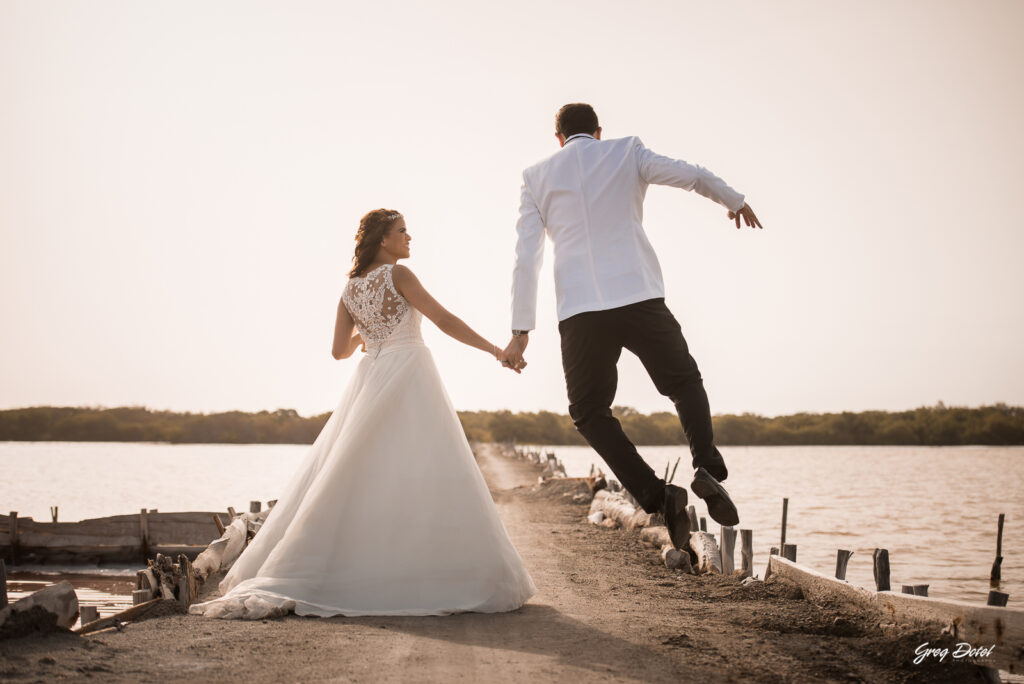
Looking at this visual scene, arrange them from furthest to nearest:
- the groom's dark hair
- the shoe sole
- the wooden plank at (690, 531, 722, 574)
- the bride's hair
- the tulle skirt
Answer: the wooden plank at (690, 531, 722, 574) < the bride's hair < the groom's dark hair < the tulle skirt < the shoe sole

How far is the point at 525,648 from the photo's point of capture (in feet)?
12.7

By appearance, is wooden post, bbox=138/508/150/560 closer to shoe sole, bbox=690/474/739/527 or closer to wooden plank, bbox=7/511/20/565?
wooden plank, bbox=7/511/20/565

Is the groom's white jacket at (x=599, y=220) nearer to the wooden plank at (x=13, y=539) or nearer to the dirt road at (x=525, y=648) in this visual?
the dirt road at (x=525, y=648)

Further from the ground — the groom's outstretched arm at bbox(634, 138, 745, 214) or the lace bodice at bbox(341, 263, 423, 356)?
the groom's outstretched arm at bbox(634, 138, 745, 214)

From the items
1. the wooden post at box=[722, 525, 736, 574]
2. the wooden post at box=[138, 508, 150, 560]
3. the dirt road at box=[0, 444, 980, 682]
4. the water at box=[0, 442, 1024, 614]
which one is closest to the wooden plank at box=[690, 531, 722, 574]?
the wooden post at box=[722, 525, 736, 574]

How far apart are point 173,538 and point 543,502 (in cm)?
904

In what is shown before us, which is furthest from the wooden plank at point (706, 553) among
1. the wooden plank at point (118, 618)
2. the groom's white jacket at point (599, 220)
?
the wooden plank at point (118, 618)

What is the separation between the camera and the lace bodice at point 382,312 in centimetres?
544

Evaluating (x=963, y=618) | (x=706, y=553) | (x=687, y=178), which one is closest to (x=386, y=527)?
(x=687, y=178)

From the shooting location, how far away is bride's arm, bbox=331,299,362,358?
5688mm

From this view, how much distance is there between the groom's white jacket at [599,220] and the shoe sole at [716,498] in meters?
1.02

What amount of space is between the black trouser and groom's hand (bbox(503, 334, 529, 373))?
0.27m

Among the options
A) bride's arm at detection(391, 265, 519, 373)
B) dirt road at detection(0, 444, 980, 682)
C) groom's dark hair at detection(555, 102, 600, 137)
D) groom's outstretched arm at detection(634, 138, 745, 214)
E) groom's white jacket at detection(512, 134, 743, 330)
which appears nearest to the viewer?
dirt road at detection(0, 444, 980, 682)

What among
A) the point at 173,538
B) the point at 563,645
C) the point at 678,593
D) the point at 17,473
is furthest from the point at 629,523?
the point at 17,473
